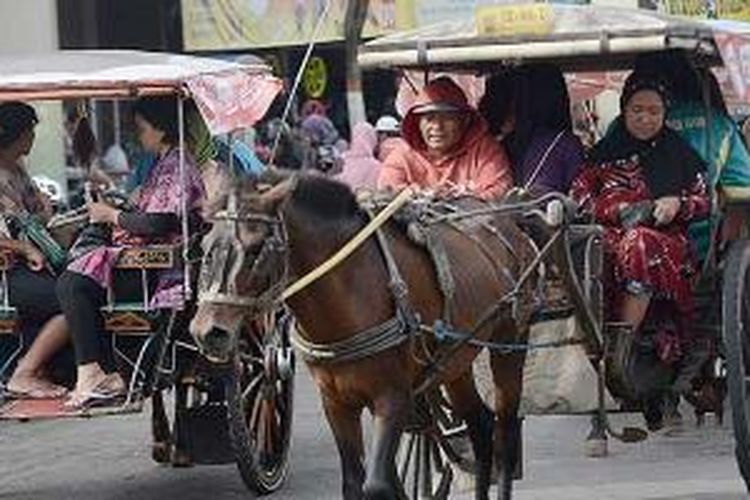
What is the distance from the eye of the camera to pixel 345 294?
6000 millimetres

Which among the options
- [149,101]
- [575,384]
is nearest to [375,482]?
[575,384]

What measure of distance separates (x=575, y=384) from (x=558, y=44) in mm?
1486

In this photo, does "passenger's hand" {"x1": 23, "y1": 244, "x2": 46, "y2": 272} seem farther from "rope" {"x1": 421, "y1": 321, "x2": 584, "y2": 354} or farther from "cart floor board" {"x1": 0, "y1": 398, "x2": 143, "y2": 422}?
"rope" {"x1": 421, "y1": 321, "x2": 584, "y2": 354}

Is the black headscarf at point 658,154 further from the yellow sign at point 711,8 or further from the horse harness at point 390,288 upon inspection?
the yellow sign at point 711,8

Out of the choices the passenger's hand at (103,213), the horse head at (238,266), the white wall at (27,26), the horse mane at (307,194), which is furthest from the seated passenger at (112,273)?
the white wall at (27,26)

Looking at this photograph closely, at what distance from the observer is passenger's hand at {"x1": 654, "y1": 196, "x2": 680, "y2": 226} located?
7.43m

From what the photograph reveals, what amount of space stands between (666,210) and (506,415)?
1118 mm

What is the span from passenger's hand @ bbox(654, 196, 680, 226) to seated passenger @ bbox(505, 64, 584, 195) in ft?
1.71

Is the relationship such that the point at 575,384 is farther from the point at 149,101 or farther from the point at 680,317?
the point at 149,101

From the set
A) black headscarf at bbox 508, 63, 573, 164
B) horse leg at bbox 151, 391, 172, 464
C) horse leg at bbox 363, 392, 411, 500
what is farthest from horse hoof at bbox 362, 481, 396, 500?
horse leg at bbox 151, 391, 172, 464

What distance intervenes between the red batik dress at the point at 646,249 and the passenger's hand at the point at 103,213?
2154 millimetres

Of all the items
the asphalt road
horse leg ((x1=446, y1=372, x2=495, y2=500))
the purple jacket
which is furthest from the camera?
the asphalt road

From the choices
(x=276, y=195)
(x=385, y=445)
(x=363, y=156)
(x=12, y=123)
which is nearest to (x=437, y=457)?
(x=385, y=445)

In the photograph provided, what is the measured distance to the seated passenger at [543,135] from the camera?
309 inches
